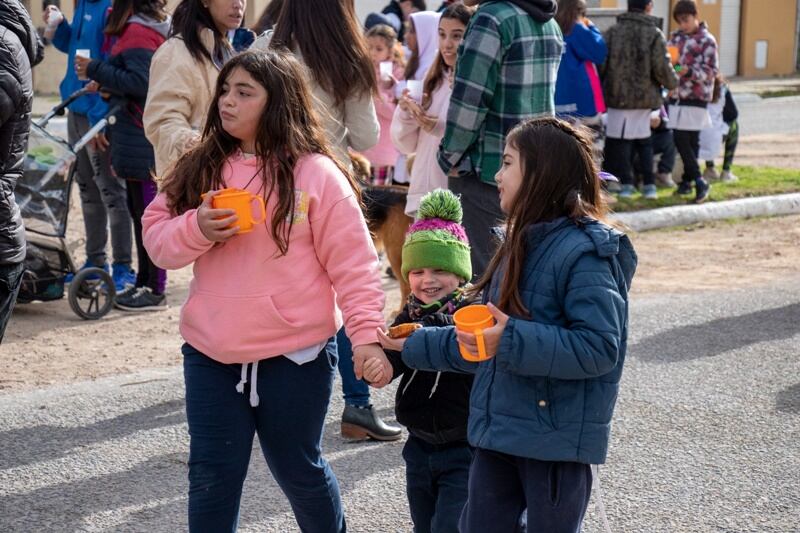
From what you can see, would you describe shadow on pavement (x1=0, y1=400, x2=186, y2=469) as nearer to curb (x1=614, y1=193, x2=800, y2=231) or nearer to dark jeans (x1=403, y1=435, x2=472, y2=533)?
dark jeans (x1=403, y1=435, x2=472, y2=533)

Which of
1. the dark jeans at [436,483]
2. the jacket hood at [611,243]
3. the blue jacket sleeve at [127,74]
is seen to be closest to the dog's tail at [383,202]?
the blue jacket sleeve at [127,74]

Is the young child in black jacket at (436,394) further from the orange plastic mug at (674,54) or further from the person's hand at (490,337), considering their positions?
the orange plastic mug at (674,54)

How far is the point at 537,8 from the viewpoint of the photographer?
196 inches

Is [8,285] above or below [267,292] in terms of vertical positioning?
below

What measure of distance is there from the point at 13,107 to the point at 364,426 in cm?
208

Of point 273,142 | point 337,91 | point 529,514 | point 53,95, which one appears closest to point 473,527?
point 529,514

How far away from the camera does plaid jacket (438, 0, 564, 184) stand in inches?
193

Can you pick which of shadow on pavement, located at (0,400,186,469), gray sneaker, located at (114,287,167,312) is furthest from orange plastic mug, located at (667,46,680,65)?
shadow on pavement, located at (0,400,186,469)

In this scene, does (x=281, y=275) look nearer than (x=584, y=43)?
Yes

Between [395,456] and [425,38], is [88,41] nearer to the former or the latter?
[425,38]

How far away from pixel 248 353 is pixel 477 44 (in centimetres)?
208

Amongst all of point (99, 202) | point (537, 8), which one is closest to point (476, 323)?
point (537, 8)

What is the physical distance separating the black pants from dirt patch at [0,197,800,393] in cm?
89

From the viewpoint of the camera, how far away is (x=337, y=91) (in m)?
4.86
